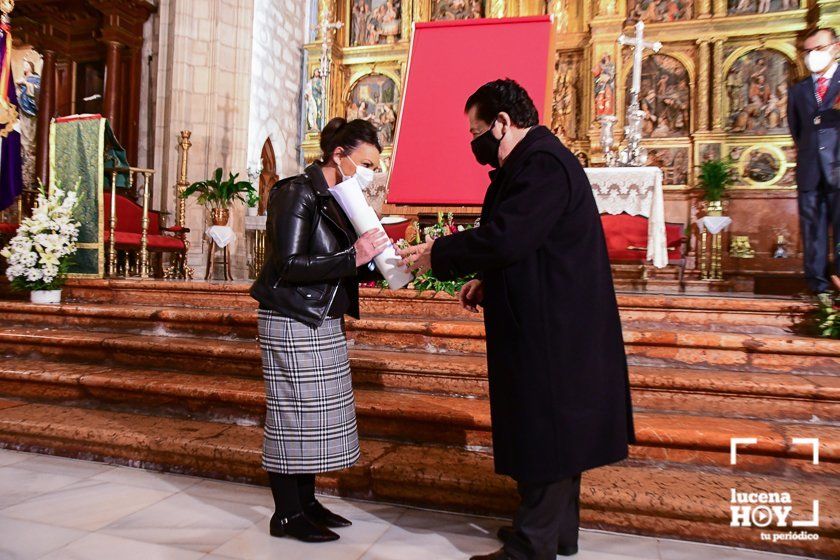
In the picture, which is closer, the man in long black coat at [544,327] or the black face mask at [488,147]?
the man in long black coat at [544,327]

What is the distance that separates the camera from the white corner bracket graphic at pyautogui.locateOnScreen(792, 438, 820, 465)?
100.0 inches

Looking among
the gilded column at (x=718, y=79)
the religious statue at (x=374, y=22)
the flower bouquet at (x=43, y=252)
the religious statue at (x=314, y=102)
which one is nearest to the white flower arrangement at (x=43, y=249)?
the flower bouquet at (x=43, y=252)

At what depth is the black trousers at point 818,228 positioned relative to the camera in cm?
445

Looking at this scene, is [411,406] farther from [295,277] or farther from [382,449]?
[295,277]

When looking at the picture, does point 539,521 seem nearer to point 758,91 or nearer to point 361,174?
point 361,174

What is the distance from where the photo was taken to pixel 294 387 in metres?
2.19

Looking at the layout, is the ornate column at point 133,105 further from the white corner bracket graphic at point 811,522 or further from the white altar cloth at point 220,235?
the white corner bracket graphic at point 811,522

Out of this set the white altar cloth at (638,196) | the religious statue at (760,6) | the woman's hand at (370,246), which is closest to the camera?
the woman's hand at (370,246)

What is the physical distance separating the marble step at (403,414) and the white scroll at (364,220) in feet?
3.66

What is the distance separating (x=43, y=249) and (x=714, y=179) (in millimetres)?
8634

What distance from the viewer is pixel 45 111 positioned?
9.52m

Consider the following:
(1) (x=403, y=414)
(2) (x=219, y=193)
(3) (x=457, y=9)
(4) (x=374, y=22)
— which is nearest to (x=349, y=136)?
(1) (x=403, y=414)

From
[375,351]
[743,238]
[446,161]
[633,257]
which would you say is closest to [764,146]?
[743,238]

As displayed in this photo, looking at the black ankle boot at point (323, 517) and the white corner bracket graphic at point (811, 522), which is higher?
the white corner bracket graphic at point (811, 522)
